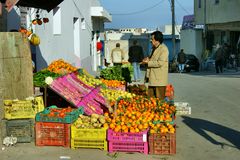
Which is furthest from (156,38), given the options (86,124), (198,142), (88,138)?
(88,138)

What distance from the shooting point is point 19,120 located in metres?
7.18

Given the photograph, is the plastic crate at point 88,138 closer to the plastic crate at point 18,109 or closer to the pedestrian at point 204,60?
the plastic crate at point 18,109

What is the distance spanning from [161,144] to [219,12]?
30.1 metres

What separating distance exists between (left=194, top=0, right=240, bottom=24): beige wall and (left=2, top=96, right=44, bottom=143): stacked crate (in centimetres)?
2710

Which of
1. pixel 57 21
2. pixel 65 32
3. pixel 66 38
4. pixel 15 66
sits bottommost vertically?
pixel 15 66

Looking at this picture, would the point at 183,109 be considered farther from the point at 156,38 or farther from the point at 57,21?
the point at 57,21

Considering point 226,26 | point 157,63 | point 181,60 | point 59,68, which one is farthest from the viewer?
point 226,26

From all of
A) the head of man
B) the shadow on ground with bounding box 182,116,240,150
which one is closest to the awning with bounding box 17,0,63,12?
the head of man

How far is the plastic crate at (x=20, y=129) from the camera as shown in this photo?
23.5 ft

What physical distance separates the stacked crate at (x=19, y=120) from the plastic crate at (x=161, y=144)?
6.81 feet

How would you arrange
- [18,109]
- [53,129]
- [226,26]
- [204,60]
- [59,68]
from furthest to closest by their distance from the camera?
[204,60] → [226,26] → [59,68] → [18,109] → [53,129]

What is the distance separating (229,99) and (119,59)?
20.5ft

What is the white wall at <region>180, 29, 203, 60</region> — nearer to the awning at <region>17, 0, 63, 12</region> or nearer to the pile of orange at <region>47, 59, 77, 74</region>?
the pile of orange at <region>47, 59, 77, 74</region>

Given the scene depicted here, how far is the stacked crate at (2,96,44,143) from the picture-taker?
7180 millimetres
